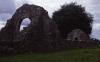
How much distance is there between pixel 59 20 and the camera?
197 ft

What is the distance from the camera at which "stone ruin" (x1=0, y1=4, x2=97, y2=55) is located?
29.8 metres

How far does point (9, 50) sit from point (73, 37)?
24.7m

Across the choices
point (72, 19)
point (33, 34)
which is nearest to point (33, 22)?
point (33, 34)

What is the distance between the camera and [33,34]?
107 ft

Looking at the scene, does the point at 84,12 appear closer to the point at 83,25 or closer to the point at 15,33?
the point at 83,25

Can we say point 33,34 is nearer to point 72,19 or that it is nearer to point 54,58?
point 54,58

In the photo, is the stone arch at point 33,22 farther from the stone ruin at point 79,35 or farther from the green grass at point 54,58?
the stone ruin at point 79,35

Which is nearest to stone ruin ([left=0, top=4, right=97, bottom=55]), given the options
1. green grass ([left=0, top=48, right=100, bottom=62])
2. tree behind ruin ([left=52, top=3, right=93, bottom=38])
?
green grass ([left=0, top=48, right=100, bottom=62])

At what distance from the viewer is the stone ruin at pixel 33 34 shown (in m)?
29.8

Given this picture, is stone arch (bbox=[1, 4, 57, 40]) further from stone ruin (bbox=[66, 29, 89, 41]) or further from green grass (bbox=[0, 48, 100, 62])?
stone ruin (bbox=[66, 29, 89, 41])

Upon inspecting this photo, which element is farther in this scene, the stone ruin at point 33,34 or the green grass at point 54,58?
the stone ruin at point 33,34

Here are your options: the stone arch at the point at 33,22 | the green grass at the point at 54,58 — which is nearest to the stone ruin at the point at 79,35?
the stone arch at the point at 33,22

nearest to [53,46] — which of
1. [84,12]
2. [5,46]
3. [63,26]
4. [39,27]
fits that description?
[39,27]

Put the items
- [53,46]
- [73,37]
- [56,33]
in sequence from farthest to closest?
[73,37] < [56,33] < [53,46]
